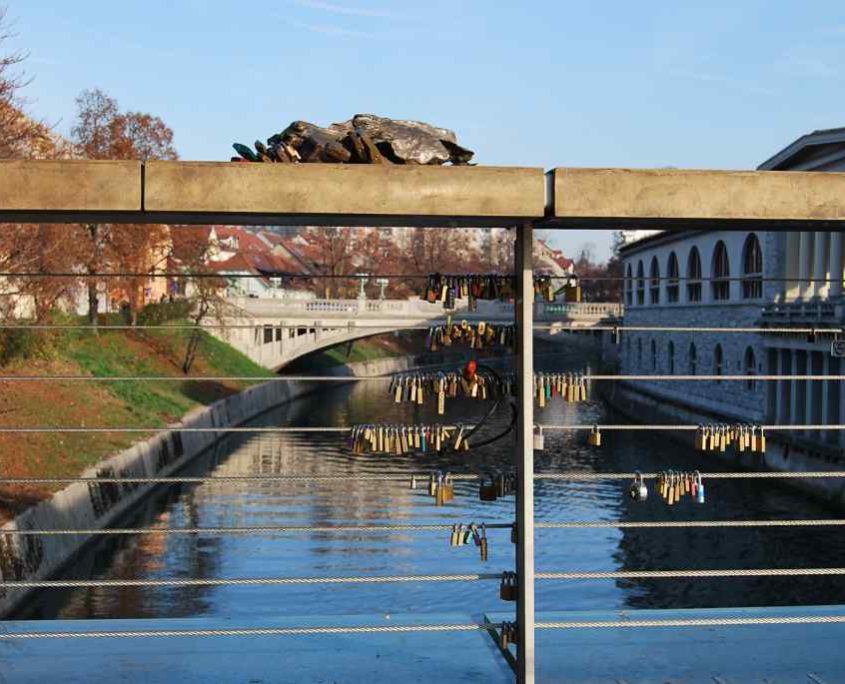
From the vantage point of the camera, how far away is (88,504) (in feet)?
73.8

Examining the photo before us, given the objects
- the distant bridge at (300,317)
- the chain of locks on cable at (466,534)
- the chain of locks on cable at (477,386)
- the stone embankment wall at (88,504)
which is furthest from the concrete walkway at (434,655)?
the distant bridge at (300,317)

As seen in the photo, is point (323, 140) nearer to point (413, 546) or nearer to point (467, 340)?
point (467, 340)

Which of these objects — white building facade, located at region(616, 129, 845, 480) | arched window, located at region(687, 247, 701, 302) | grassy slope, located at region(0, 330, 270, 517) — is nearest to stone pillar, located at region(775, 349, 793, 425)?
white building facade, located at region(616, 129, 845, 480)

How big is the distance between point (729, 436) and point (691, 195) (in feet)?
5.82

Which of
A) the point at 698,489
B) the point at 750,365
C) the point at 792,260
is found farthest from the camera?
the point at 750,365

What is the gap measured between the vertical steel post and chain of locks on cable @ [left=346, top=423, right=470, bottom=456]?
591mm

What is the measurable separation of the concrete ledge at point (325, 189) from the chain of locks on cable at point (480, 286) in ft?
2.54

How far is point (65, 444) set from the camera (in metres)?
Result: 24.5

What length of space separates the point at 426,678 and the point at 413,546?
54.7ft

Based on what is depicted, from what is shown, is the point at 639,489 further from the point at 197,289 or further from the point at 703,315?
the point at 703,315

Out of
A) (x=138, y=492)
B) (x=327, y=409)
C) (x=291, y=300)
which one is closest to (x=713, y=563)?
(x=138, y=492)

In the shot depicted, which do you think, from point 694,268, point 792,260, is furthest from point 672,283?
point 792,260

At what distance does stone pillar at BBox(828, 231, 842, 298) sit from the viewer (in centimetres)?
3353

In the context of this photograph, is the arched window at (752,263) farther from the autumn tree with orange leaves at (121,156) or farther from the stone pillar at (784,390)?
the autumn tree with orange leaves at (121,156)
